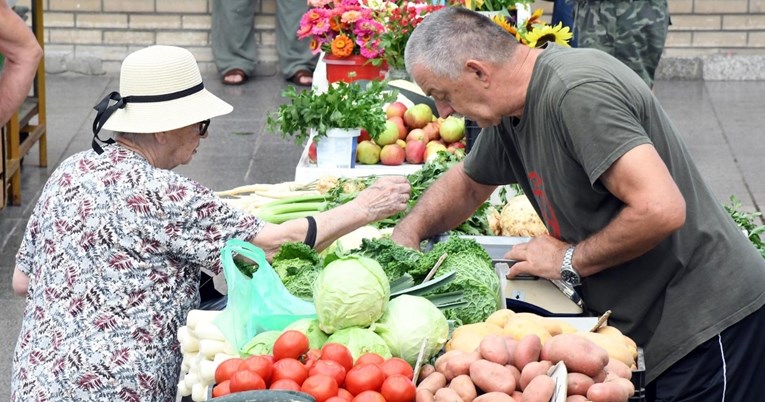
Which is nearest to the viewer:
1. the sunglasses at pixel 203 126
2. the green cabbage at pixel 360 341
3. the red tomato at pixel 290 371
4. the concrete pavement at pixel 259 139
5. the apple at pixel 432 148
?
the red tomato at pixel 290 371

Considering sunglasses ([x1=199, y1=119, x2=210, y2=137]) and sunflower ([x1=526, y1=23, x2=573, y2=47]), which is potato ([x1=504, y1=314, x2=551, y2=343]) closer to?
sunglasses ([x1=199, y1=119, x2=210, y2=137])

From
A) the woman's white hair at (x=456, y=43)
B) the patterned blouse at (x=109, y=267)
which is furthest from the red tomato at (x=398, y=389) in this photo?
the woman's white hair at (x=456, y=43)

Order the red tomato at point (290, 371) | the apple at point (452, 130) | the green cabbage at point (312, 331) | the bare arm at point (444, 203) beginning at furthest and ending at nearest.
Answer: the apple at point (452, 130)
the bare arm at point (444, 203)
the green cabbage at point (312, 331)
the red tomato at point (290, 371)

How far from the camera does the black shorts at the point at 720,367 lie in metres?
3.61

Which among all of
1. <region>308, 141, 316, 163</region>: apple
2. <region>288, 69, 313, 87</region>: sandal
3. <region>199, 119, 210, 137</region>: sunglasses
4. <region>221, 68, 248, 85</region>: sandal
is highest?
<region>199, 119, 210, 137</region>: sunglasses

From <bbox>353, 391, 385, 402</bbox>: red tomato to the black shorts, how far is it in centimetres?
128

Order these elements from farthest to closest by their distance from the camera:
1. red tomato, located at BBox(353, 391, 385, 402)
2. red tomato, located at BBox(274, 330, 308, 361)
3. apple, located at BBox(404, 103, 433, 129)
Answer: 1. apple, located at BBox(404, 103, 433, 129)
2. red tomato, located at BBox(274, 330, 308, 361)
3. red tomato, located at BBox(353, 391, 385, 402)

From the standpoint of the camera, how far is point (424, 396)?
2807mm

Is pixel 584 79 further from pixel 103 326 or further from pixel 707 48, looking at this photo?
pixel 707 48

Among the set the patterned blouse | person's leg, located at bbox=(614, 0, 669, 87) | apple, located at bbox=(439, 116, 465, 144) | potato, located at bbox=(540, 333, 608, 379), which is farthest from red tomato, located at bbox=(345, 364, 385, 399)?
person's leg, located at bbox=(614, 0, 669, 87)

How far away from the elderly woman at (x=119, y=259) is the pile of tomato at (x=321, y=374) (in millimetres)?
598

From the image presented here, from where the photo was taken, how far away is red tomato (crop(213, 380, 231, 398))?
2863mm

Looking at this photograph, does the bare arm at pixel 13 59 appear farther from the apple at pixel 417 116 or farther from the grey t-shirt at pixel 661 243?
the grey t-shirt at pixel 661 243

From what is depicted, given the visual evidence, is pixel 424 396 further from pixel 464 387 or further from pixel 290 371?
pixel 290 371
